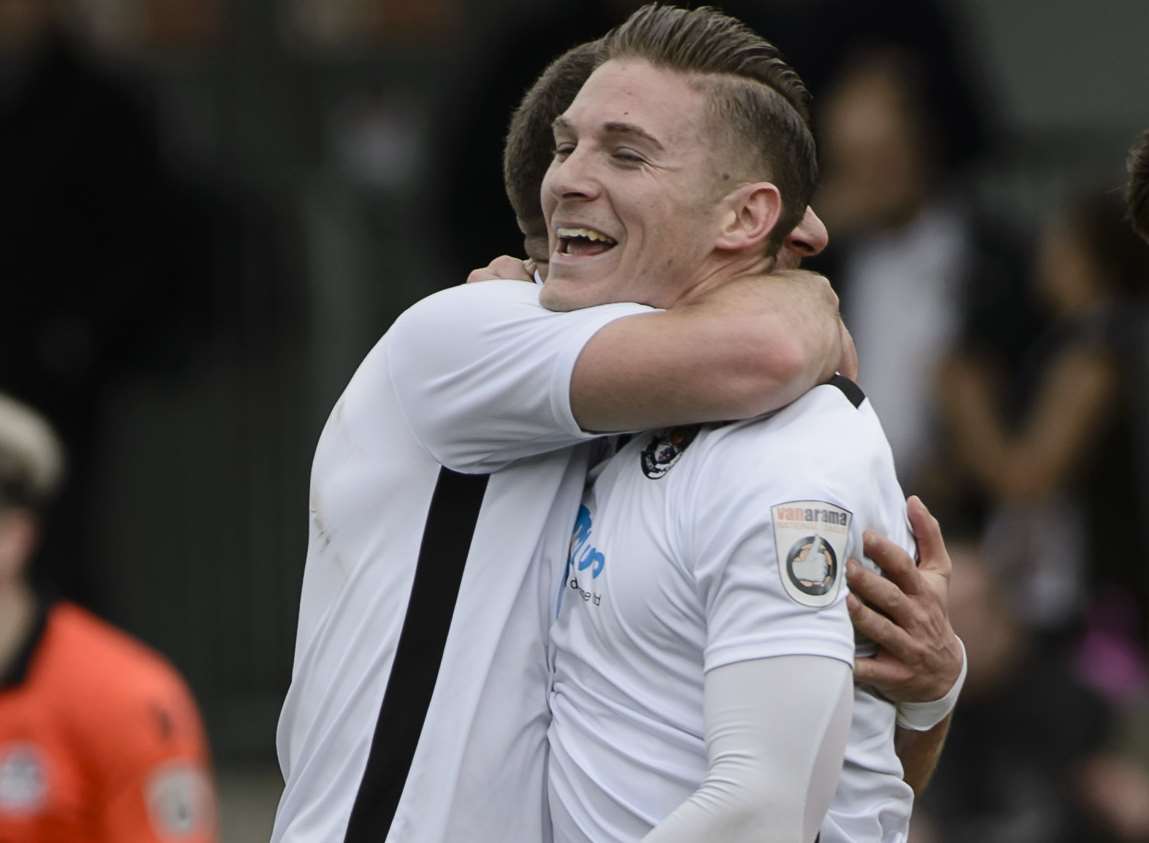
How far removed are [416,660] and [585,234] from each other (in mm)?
670

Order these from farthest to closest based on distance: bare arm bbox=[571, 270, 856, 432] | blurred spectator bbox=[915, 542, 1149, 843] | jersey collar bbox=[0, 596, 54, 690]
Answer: blurred spectator bbox=[915, 542, 1149, 843] < jersey collar bbox=[0, 596, 54, 690] < bare arm bbox=[571, 270, 856, 432]

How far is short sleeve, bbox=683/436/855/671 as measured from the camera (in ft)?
10.8

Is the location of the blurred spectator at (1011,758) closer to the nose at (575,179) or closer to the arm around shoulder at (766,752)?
the nose at (575,179)

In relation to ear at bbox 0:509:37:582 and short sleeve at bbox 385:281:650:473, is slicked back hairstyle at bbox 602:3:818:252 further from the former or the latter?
ear at bbox 0:509:37:582

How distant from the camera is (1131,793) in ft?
24.9

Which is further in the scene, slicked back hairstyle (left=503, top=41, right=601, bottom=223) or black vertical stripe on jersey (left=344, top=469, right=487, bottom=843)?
slicked back hairstyle (left=503, top=41, right=601, bottom=223)

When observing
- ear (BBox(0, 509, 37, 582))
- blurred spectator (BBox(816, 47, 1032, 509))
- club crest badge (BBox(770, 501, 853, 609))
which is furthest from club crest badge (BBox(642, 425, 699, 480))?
blurred spectator (BBox(816, 47, 1032, 509))

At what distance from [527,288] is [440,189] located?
531 cm

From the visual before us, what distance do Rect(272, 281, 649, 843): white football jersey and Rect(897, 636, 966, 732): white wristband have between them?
1.80 ft

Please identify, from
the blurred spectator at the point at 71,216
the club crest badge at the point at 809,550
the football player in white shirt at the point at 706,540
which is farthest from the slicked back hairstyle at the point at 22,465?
the club crest badge at the point at 809,550

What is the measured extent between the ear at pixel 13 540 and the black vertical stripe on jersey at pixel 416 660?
2.97 m

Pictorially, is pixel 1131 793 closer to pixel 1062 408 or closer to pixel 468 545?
pixel 1062 408

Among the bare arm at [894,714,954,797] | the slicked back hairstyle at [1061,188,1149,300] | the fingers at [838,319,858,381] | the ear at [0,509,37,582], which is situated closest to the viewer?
the fingers at [838,319,858,381]

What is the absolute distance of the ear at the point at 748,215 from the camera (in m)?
3.61
